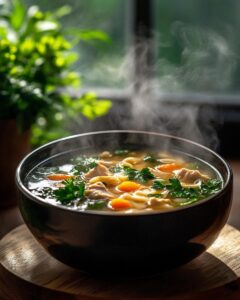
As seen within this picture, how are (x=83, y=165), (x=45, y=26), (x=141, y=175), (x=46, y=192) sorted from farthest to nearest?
1. (x=45, y=26)
2. (x=83, y=165)
3. (x=141, y=175)
4. (x=46, y=192)

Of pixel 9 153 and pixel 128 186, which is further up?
pixel 128 186

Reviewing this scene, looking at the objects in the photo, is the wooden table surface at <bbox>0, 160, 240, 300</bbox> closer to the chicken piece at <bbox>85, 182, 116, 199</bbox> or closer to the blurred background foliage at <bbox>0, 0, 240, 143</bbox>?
the chicken piece at <bbox>85, 182, 116, 199</bbox>

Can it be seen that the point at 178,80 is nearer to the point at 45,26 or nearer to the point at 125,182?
the point at 45,26

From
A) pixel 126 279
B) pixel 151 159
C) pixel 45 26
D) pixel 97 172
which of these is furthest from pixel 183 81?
pixel 126 279

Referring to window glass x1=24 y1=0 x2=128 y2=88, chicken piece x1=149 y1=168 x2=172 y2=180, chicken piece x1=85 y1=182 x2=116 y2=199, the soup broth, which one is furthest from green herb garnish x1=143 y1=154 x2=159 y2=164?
window glass x1=24 y1=0 x2=128 y2=88

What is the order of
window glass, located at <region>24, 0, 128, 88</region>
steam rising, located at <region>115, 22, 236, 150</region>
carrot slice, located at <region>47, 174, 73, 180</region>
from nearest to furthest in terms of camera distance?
carrot slice, located at <region>47, 174, 73, 180</region> → steam rising, located at <region>115, 22, 236, 150</region> → window glass, located at <region>24, 0, 128, 88</region>

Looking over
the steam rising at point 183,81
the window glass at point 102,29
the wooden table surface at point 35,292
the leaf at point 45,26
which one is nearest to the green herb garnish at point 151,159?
the wooden table surface at point 35,292
